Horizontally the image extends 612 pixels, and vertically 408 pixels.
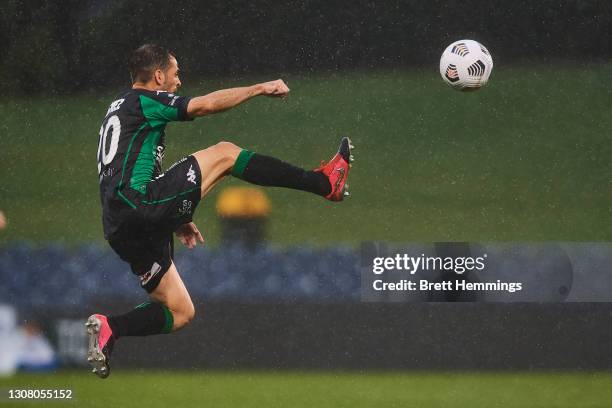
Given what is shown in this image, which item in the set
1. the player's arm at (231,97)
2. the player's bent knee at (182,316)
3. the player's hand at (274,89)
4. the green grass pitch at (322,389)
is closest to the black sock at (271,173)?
the player's arm at (231,97)

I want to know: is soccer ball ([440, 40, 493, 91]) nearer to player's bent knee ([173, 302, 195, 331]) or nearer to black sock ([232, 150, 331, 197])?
black sock ([232, 150, 331, 197])

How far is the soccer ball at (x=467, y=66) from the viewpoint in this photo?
6406 mm

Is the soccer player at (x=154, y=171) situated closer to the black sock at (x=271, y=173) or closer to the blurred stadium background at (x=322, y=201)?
the black sock at (x=271, y=173)

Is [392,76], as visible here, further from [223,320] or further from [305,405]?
[305,405]

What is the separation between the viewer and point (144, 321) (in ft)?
18.0

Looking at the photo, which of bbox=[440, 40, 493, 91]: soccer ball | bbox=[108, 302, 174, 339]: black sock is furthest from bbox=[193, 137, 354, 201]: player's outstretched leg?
bbox=[440, 40, 493, 91]: soccer ball

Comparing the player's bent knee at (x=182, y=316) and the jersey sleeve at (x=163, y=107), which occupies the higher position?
the jersey sleeve at (x=163, y=107)

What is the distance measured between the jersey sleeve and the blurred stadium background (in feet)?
12.4

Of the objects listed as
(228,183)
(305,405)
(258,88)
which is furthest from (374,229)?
(258,88)

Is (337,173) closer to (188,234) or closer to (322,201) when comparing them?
(188,234)

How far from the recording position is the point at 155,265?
550cm

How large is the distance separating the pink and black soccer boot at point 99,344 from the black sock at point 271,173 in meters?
1.06

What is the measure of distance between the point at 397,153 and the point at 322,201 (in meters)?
0.87

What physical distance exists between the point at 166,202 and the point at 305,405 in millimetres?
3172
